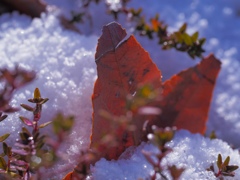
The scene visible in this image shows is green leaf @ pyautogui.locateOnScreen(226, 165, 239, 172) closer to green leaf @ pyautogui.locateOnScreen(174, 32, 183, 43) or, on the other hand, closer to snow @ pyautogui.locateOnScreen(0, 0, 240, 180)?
snow @ pyautogui.locateOnScreen(0, 0, 240, 180)

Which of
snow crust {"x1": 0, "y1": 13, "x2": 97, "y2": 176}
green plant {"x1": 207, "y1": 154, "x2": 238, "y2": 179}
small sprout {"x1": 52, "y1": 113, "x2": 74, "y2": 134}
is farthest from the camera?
snow crust {"x1": 0, "y1": 13, "x2": 97, "y2": 176}

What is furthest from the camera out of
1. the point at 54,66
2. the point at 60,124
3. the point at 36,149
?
the point at 54,66

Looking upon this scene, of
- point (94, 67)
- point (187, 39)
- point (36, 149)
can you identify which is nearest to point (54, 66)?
point (94, 67)

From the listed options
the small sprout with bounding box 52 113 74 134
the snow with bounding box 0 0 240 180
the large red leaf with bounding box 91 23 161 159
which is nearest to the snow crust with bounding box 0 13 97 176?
the snow with bounding box 0 0 240 180

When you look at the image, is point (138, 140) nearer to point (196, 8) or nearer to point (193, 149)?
point (193, 149)

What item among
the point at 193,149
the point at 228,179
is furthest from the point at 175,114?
the point at 228,179

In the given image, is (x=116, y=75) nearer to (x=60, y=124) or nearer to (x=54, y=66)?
(x=54, y=66)

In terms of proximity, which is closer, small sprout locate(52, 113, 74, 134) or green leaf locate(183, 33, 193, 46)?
small sprout locate(52, 113, 74, 134)
